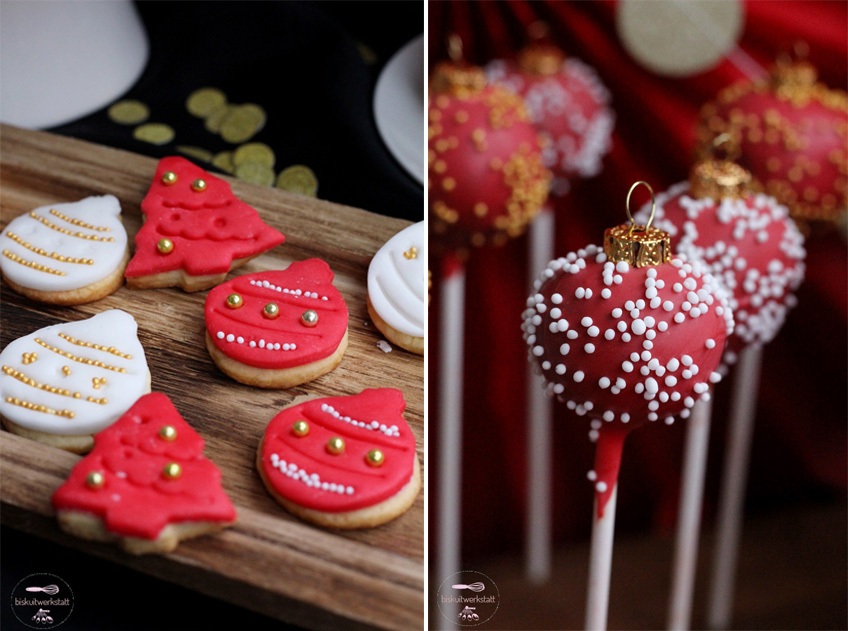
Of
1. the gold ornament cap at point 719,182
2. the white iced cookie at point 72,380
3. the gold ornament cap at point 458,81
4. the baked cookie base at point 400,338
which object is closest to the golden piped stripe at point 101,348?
the white iced cookie at point 72,380

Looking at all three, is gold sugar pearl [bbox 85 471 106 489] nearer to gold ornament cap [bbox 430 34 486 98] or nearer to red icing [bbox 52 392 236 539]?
red icing [bbox 52 392 236 539]

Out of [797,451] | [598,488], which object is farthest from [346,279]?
[797,451]

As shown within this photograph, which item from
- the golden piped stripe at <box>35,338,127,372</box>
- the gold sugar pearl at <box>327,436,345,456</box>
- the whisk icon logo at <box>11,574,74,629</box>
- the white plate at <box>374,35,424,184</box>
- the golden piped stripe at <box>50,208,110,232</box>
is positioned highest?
the white plate at <box>374,35,424,184</box>

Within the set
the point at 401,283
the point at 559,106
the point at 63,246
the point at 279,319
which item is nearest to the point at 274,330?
the point at 279,319

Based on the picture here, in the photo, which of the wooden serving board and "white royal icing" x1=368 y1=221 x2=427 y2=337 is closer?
the wooden serving board

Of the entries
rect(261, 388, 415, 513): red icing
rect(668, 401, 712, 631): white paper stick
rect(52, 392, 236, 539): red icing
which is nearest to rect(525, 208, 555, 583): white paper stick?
rect(668, 401, 712, 631): white paper stick

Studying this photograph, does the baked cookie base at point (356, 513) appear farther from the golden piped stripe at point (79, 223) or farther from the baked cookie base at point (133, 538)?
the golden piped stripe at point (79, 223)
